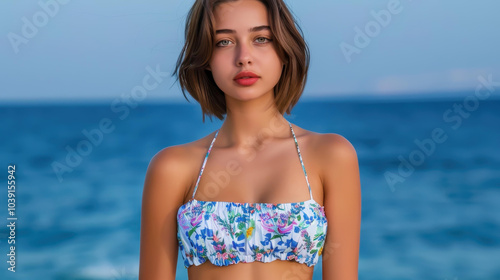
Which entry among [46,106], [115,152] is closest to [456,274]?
[115,152]

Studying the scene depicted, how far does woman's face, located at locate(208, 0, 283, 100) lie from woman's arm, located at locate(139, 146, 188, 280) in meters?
0.45

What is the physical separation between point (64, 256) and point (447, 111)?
2133cm

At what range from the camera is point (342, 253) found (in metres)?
3.12

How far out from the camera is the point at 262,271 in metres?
3.04

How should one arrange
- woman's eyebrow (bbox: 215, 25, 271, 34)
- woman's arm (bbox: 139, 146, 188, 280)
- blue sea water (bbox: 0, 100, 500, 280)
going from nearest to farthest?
1. woman's eyebrow (bbox: 215, 25, 271, 34)
2. woman's arm (bbox: 139, 146, 188, 280)
3. blue sea water (bbox: 0, 100, 500, 280)

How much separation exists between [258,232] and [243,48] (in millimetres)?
766

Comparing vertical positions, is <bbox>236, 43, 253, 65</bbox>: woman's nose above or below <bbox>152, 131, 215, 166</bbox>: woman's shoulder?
above

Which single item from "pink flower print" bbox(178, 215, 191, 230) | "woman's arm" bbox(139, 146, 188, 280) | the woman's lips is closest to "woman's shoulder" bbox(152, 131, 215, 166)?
"woman's arm" bbox(139, 146, 188, 280)

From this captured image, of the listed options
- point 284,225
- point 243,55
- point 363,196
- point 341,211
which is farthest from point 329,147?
point 363,196

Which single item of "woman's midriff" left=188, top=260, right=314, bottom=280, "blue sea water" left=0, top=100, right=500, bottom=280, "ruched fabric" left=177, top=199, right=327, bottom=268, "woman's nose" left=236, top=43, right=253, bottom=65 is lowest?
"woman's midriff" left=188, top=260, right=314, bottom=280

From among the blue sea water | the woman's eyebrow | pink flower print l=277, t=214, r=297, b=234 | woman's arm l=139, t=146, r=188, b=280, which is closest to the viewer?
pink flower print l=277, t=214, r=297, b=234

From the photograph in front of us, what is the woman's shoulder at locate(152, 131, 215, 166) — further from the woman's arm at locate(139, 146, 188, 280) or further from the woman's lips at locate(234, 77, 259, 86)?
the woman's lips at locate(234, 77, 259, 86)

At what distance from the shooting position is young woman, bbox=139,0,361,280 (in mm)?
3045

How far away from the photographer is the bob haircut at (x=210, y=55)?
313cm
